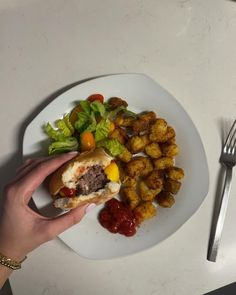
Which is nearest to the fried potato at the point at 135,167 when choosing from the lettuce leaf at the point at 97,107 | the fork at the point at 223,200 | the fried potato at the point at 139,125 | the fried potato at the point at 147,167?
the fried potato at the point at 147,167

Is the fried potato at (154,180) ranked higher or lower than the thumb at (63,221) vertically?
lower

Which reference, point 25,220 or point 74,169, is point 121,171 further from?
point 25,220

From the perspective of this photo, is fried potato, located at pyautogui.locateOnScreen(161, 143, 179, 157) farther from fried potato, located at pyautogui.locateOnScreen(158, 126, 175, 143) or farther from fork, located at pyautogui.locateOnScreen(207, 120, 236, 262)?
fork, located at pyautogui.locateOnScreen(207, 120, 236, 262)

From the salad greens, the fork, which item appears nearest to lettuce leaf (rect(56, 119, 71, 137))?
the salad greens

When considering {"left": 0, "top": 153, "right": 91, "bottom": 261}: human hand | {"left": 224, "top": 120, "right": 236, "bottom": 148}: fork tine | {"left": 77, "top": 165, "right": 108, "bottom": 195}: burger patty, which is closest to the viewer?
{"left": 0, "top": 153, "right": 91, "bottom": 261}: human hand

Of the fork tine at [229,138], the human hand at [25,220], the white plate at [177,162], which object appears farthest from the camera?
the fork tine at [229,138]

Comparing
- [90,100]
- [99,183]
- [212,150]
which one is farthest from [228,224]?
[90,100]

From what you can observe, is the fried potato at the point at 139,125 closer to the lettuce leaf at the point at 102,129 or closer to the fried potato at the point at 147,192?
the lettuce leaf at the point at 102,129
